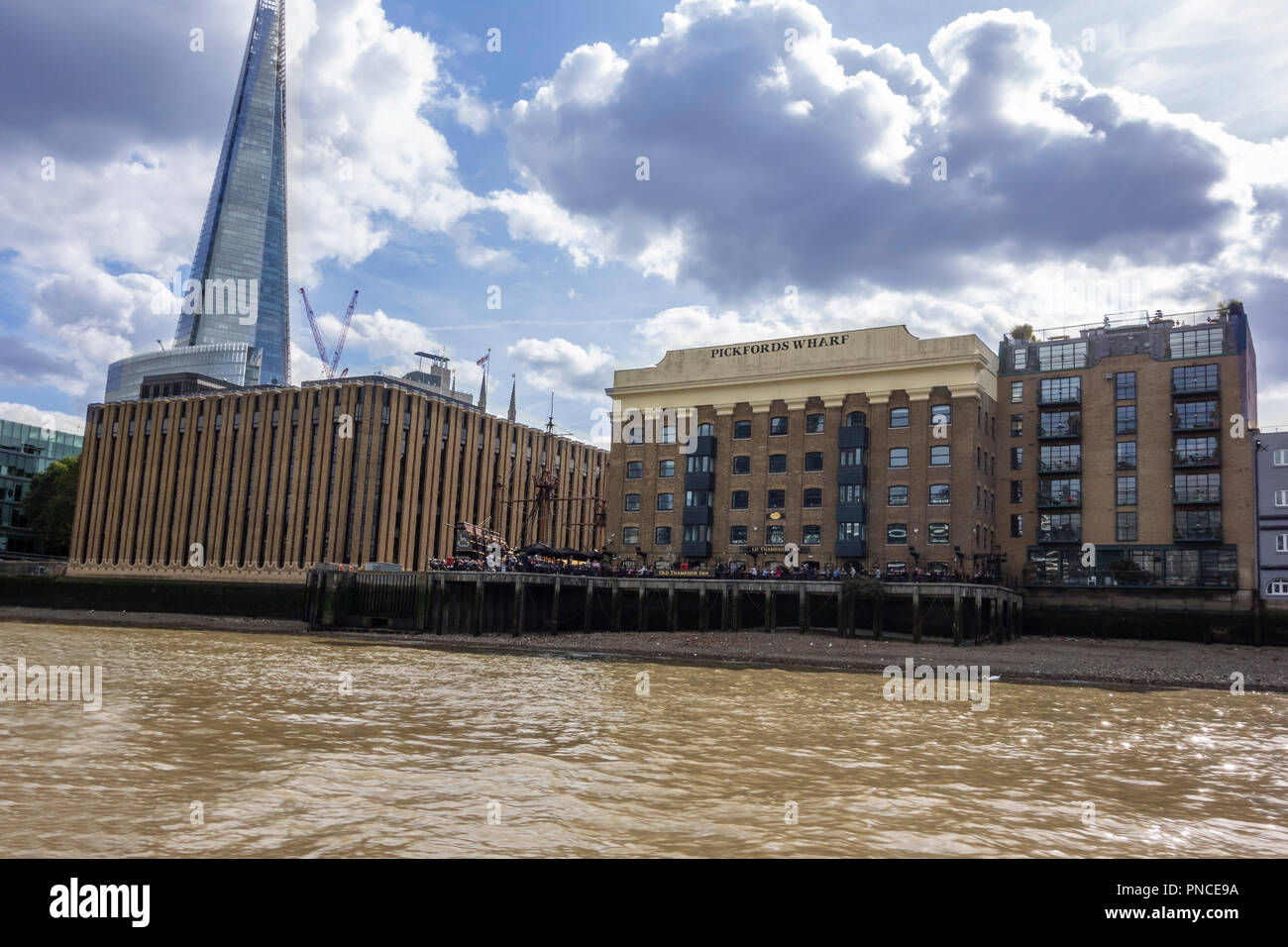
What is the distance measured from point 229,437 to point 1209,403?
260 feet

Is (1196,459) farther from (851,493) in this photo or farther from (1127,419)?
(851,493)

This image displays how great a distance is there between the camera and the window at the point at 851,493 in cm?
5769

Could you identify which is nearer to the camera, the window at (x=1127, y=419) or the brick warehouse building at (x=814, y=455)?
the brick warehouse building at (x=814, y=455)

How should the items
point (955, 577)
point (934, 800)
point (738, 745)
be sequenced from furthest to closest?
point (955, 577)
point (738, 745)
point (934, 800)

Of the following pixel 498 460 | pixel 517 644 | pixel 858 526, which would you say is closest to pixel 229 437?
pixel 498 460

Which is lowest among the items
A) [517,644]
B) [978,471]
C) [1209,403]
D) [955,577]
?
[517,644]

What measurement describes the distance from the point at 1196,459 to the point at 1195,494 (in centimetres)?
210

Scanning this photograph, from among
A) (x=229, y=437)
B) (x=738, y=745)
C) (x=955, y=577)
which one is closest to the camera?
(x=738, y=745)

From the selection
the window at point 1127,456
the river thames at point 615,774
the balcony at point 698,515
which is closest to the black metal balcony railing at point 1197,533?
the window at point 1127,456

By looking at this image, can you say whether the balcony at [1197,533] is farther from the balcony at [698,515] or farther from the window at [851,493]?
the balcony at [698,515]

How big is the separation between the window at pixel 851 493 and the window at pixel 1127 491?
1533cm

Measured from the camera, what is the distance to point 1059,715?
79.8ft

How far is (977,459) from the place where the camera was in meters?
56.3

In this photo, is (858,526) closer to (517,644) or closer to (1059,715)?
(517,644)
